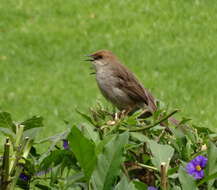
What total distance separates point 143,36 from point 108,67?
6923 millimetres

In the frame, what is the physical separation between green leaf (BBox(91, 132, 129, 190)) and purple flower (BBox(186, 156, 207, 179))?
0.77 feet

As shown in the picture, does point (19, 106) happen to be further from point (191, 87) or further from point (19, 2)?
point (19, 2)

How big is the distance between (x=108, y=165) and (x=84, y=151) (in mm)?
77

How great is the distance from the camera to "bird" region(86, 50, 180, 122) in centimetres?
589

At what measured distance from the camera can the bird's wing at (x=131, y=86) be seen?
571 cm

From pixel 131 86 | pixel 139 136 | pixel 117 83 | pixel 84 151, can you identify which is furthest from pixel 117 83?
pixel 84 151

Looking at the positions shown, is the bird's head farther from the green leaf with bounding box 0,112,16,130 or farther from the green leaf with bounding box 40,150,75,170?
the green leaf with bounding box 40,150,75,170

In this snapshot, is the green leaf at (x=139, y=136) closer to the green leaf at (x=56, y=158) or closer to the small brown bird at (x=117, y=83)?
the green leaf at (x=56, y=158)

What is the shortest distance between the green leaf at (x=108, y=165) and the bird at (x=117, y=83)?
388 cm

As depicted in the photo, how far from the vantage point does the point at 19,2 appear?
14.5 m

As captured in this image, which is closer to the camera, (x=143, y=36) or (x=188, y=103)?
(x=188, y=103)

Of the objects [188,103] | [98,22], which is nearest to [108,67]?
[188,103]

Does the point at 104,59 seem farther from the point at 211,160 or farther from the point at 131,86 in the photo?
the point at 211,160

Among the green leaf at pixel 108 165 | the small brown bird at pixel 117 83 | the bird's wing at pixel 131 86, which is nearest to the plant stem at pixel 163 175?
the green leaf at pixel 108 165
